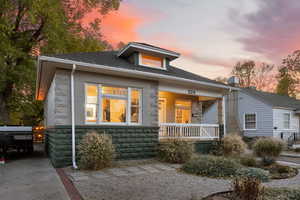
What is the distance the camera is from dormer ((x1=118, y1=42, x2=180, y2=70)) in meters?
9.12

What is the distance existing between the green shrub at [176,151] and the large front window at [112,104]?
1.52 m

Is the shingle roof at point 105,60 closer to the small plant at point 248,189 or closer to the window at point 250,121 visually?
the small plant at point 248,189

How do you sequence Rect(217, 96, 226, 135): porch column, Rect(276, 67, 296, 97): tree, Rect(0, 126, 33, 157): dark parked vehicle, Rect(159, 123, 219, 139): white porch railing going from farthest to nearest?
Rect(276, 67, 296, 97): tree → Rect(217, 96, 226, 135): porch column → Rect(159, 123, 219, 139): white porch railing → Rect(0, 126, 33, 157): dark parked vehicle

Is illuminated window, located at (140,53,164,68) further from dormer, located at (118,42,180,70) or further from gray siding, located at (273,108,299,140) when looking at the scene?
gray siding, located at (273,108,299,140)

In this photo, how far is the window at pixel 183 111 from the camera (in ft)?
40.2

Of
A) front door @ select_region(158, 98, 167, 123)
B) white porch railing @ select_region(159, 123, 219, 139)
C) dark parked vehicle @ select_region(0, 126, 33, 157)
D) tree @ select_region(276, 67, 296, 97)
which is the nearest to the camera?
dark parked vehicle @ select_region(0, 126, 33, 157)

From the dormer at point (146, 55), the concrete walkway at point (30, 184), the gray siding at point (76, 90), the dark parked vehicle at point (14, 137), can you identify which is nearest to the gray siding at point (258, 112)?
the dormer at point (146, 55)

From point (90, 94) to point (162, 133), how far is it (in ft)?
12.1

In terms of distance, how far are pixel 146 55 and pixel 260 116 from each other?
1177cm

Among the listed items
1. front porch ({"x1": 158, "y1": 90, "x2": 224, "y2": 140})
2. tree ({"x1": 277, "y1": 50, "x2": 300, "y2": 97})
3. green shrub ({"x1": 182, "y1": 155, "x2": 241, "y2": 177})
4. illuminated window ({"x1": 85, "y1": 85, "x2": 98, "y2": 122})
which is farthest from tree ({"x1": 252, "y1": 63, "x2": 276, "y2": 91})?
illuminated window ({"x1": 85, "y1": 85, "x2": 98, "y2": 122})

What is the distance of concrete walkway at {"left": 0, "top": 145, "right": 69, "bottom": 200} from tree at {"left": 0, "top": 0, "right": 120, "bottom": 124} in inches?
338

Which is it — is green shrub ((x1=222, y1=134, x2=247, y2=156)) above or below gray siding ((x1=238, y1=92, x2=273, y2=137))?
below

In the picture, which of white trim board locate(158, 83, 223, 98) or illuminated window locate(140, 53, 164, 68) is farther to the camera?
illuminated window locate(140, 53, 164, 68)

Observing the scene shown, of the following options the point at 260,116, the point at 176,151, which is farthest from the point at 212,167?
the point at 260,116
